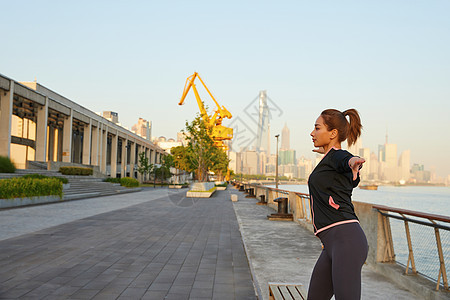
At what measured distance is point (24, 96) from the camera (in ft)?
101

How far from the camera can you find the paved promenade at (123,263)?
16.7 ft

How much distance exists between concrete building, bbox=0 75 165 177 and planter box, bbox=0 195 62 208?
37.9 feet

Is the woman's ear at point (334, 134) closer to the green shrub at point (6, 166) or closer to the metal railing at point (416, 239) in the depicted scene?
the metal railing at point (416, 239)

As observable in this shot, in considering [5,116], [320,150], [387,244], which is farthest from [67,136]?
[320,150]

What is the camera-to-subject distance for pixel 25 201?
17844 millimetres

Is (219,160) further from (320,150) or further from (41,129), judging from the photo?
(320,150)

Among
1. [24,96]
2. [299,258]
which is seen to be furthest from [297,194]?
[24,96]

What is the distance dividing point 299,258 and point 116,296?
12.4ft

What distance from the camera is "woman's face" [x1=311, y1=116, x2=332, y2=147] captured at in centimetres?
251

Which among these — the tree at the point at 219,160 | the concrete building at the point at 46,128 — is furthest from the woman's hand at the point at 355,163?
the tree at the point at 219,160

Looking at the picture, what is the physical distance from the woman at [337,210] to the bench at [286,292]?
0.91 metres

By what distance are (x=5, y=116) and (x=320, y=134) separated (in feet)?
104

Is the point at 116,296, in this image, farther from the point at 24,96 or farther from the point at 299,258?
the point at 24,96

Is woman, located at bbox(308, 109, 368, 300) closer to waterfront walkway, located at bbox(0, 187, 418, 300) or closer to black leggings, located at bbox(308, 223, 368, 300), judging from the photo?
black leggings, located at bbox(308, 223, 368, 300)
